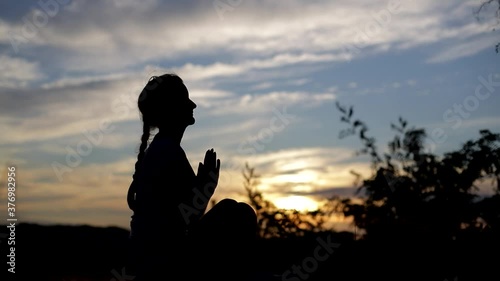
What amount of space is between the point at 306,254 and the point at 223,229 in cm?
296

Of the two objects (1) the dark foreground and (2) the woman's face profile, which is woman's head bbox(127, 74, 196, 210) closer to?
(2) the woman's face profile

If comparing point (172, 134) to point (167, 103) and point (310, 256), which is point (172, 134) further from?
point (310, 256)

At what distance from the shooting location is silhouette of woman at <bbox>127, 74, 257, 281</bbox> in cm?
433

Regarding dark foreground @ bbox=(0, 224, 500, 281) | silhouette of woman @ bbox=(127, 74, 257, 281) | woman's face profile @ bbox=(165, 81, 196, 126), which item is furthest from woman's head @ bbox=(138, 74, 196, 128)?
dark foreground @ bbox=(0, 224, 500, 281)

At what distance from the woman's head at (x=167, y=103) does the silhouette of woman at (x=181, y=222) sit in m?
→ 0.18

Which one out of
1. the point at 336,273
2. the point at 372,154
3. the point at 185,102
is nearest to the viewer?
the point at 185,102

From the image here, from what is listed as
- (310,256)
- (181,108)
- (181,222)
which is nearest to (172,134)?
(181,108)

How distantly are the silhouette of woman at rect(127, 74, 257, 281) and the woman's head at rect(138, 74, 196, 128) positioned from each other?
18 centimetres

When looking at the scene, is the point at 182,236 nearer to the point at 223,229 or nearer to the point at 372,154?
the point at 223,229

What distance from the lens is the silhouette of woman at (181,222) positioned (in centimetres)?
433

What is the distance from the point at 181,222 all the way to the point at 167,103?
0.85 m

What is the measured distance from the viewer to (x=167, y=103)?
15.3ft

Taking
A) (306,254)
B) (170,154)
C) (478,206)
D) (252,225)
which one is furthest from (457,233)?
(170,154)

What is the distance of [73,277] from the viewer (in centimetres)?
733
